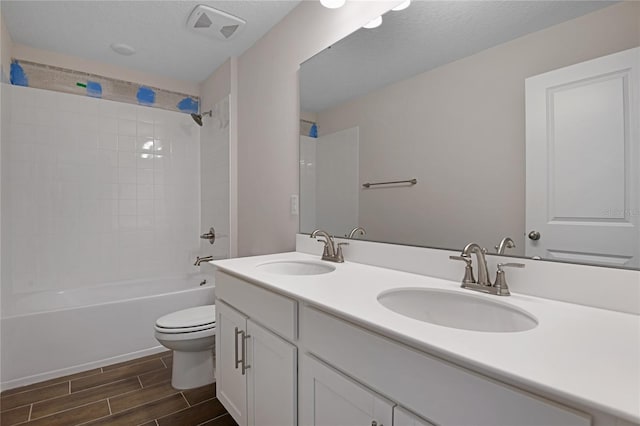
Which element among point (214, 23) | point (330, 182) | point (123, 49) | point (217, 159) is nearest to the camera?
point (330, 182)

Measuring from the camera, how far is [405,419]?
0.72m

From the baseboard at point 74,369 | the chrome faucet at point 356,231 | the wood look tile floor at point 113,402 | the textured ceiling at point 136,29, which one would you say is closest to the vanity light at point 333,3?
the textured ceiling at point 136,29

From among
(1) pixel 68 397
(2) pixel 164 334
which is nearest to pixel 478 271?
(2) pixel 164 334

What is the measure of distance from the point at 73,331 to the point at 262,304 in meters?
1.75

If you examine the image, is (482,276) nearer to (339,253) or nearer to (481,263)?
(481,263)

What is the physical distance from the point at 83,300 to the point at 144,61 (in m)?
2.09

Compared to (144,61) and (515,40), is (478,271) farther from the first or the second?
(144,61)

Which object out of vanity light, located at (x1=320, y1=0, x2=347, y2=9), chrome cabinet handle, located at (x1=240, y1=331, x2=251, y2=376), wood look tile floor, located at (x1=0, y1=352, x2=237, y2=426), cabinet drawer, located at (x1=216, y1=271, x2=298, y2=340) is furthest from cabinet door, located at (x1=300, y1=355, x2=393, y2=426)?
vanity light, located at (x1=320, y1=0, x2=347, y2=9)

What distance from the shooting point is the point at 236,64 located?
8.59 feet

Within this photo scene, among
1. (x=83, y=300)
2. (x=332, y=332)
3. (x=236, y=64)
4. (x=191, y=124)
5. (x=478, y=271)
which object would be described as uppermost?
(x=236, y=64)

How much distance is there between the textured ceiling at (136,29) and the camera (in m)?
1.94

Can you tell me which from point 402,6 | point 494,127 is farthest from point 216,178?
point 494,127

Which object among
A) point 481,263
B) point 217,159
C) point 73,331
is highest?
point 217,159

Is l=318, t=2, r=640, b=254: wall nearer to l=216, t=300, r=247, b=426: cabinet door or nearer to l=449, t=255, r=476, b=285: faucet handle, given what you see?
l=449, t=255, r=476, b=285: faucet handle
